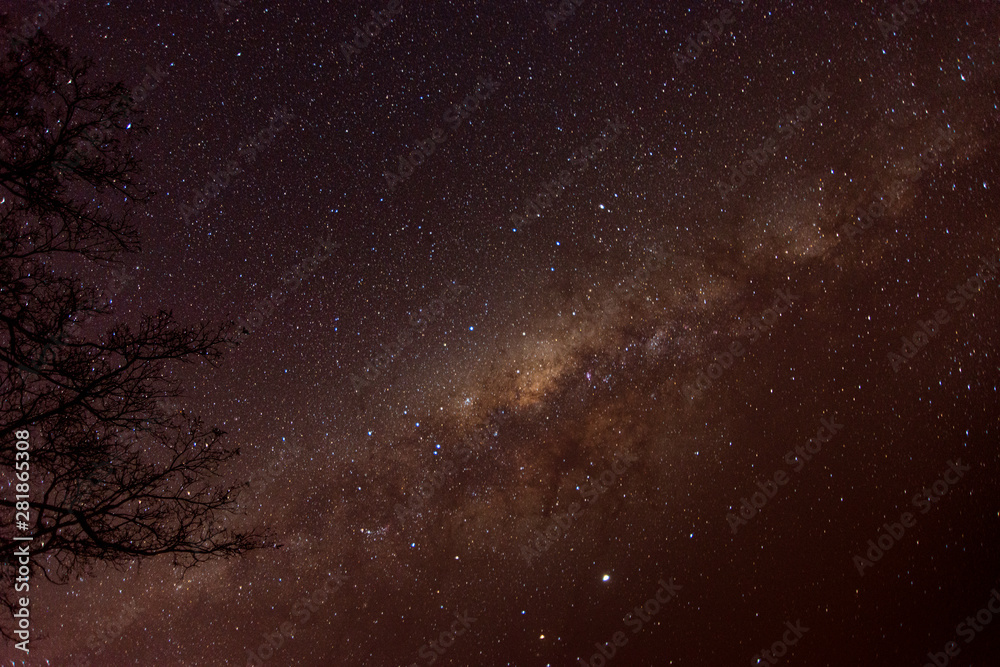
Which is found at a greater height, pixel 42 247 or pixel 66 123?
pixel 66 123

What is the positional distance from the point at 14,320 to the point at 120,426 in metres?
0.68

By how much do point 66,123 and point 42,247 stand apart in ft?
2.12

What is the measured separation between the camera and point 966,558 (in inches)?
352

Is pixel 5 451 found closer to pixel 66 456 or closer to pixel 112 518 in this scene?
pixel 66 456

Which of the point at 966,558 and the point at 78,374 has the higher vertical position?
the point at 78,374

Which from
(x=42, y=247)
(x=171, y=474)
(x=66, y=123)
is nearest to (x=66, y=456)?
(x=171, y=474)

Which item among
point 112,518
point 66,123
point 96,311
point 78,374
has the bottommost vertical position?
point 112,518

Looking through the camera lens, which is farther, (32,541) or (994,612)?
(994,612)

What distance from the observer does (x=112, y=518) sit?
9.70 feet

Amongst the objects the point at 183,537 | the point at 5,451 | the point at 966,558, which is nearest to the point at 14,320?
the point at 5,451

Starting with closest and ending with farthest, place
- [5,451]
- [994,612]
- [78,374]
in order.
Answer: [5,451], [78,374], [994,612]

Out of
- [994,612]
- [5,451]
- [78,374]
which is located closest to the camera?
[5,451]

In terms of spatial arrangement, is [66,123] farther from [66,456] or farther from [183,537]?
[183,537]

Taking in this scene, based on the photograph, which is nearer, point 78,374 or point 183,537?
point 78,374
